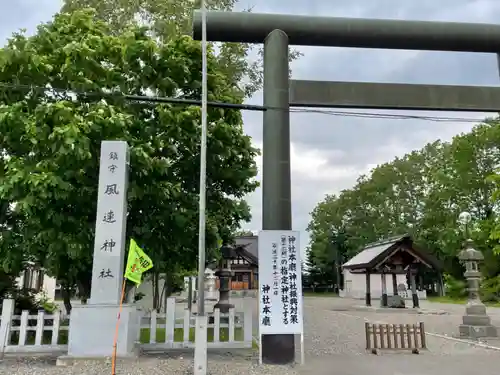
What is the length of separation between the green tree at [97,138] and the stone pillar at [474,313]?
765 centimetres

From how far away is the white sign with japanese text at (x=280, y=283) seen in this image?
833cm

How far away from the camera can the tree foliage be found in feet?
116

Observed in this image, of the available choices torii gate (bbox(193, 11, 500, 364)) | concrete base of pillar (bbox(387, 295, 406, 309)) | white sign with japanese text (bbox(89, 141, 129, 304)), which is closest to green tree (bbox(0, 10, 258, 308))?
Result: white sign with japanese text (bbox(89, 141, 129, 304))

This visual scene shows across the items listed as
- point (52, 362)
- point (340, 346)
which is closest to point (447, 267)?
point (340, 346)

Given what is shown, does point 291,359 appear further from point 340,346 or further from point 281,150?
point 281,150

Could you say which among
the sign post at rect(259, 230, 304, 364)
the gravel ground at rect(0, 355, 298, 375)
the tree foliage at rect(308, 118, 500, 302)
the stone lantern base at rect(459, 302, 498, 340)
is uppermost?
the tree foliage at rect(308, 118, 500, 302)

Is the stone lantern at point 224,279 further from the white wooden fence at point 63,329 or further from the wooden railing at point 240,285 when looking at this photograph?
the wooden railing at point 240,285

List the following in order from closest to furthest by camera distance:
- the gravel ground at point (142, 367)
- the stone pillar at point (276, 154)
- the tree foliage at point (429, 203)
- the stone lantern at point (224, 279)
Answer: the gravel ground at point (142, 367) → the stone pillar at point (276, 154) → the stone lantern at point (224, 279) → the tree foliage at point (429, 203)

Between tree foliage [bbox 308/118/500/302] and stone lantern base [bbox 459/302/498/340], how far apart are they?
15845 millimetres

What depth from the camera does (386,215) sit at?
157 ft

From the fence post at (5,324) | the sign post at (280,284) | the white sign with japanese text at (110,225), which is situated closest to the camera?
the sign post at (280,284)

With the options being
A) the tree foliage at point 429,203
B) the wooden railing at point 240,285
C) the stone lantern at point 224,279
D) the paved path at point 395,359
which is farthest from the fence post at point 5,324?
the wooden railing at point 240,285

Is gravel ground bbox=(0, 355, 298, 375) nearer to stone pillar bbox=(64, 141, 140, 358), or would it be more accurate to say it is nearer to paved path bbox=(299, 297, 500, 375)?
stone pillar bbox=(64, 141, 140, 358)

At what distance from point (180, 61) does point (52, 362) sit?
700 centimetres
